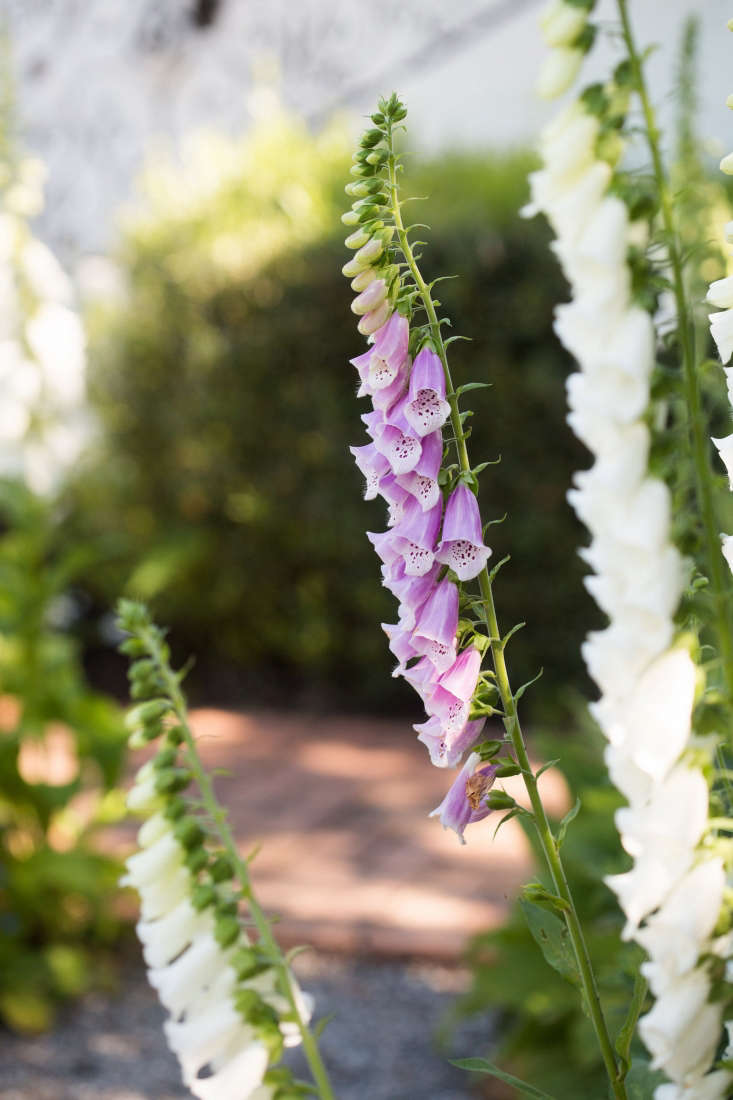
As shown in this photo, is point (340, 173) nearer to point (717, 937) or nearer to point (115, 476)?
point (115, 476)

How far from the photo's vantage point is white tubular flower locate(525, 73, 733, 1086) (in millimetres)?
601

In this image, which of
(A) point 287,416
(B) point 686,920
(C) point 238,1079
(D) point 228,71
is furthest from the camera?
(D) point 228,71

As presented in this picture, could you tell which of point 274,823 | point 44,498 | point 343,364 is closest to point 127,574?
point 343,364

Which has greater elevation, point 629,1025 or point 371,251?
point 371,251

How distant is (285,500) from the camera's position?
214 inches

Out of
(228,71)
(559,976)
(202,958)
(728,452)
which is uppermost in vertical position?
(228,71)

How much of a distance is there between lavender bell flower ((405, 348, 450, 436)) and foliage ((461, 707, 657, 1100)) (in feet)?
3.83

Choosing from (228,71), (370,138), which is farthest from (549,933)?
(228,71)

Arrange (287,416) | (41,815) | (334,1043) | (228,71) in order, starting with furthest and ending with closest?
(228,71) < (287,416) < (41,815) < (334,1043)

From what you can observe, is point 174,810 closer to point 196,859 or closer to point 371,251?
point 196,859

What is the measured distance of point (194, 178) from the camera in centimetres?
590

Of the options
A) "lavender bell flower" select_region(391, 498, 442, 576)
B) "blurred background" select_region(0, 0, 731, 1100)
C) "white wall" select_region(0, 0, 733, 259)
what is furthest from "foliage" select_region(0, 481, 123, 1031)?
"white wall" select_region(0, 0, 733, 259)

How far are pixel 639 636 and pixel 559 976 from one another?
1633 millimetres

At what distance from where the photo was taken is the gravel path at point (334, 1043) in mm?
2771
